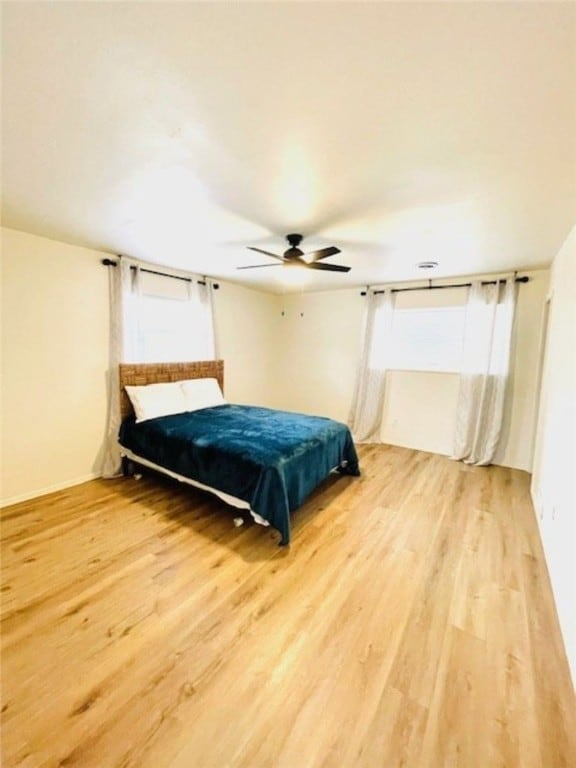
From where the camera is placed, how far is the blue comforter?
2.28 metres

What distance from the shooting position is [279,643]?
1.53 meters

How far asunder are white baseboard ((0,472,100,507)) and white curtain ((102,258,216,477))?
0.54ft

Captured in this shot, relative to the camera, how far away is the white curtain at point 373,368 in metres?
4.51

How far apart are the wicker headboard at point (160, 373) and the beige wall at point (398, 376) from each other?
65.8 inches

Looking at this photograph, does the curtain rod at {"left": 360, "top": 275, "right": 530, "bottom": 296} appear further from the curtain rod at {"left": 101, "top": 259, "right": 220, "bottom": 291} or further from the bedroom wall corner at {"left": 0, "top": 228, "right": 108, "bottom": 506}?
the bedroom wall corner at {"left": 0, "top": 228, "right": 108, "bottom": 506}

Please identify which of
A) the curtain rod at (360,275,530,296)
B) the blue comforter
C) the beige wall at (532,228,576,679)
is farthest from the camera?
the curtain rod at (360,275,530,296)

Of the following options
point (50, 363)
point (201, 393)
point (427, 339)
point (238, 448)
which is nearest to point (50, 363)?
point (50, 363)

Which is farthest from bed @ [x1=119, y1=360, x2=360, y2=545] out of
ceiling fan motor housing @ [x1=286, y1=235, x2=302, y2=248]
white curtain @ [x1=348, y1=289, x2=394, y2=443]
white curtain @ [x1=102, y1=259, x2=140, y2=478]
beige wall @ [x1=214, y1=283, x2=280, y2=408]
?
ceiling fan motor housing @ [x1=286, y1=235, x2=302, y2=248]

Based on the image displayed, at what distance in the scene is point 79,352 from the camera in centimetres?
312

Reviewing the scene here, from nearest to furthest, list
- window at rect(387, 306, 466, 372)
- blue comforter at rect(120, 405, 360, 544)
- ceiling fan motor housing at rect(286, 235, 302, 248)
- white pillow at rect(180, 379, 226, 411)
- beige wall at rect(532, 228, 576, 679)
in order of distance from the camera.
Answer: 1. beige wall at rect(532, 228, 576, 679)
2. blue comforter at rect(120, 405, 360, 544)
3. ceiling fan motor housing at rect(286, 235, 302, 248)
4. white pillow at rect(180, 379, 226, 411)
5. window at rect(387, 306, 466, 372)

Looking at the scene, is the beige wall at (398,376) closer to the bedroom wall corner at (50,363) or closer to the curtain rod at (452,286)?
the curtain rod at (452,286)

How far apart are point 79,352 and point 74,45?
8.84 feet

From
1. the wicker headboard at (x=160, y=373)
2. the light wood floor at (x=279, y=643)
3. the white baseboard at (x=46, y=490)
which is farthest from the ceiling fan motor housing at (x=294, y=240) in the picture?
the white baseboard at (x=46, y=490)

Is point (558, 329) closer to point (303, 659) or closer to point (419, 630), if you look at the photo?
point (419, 630)
